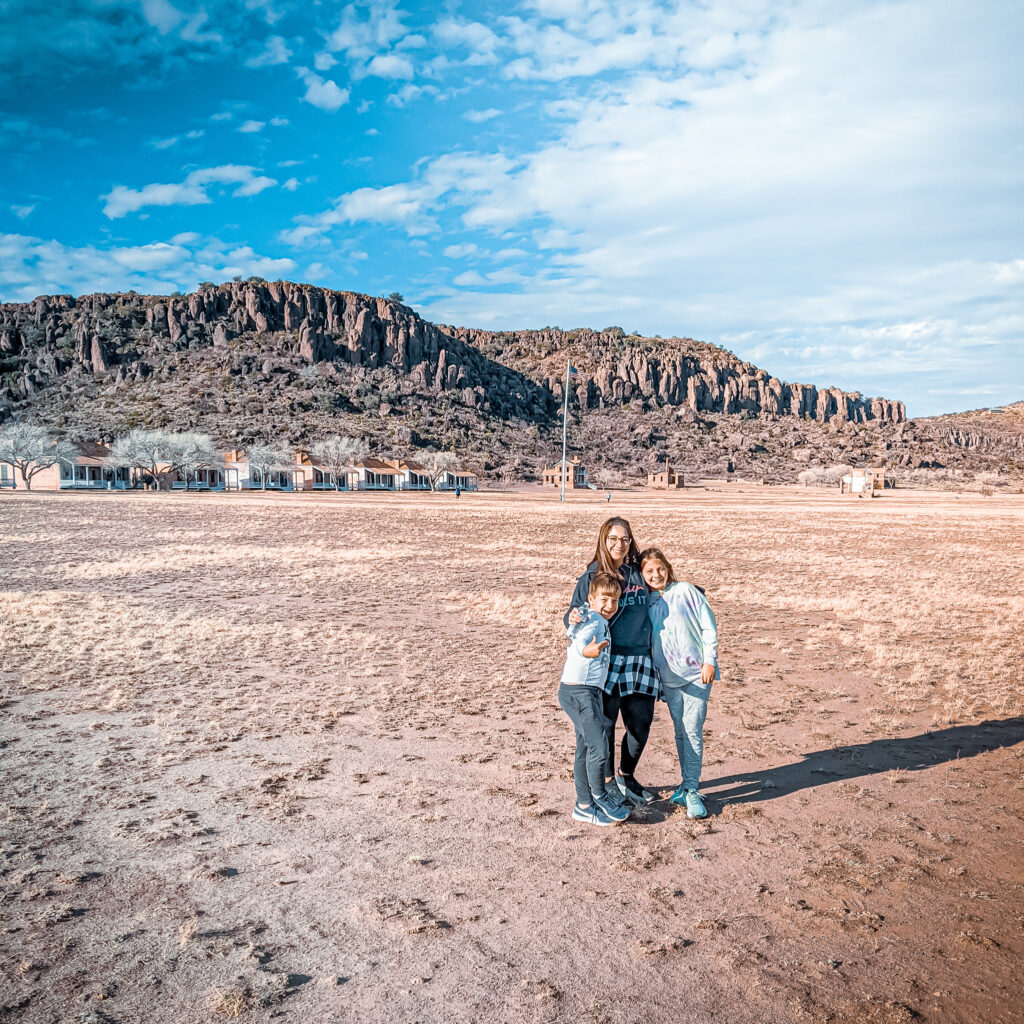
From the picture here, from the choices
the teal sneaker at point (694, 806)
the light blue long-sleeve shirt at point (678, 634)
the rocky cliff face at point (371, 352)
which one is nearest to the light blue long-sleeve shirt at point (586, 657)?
the light blue long-sleeve shirt at point (678, 634)

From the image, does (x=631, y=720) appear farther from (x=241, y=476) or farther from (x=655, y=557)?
(x=241, y=476)

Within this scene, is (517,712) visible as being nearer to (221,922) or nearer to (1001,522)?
(221,922)

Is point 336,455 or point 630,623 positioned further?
point 336,455

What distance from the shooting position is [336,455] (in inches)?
3211

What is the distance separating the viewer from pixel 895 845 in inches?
177

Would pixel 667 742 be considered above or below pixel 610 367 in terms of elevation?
below

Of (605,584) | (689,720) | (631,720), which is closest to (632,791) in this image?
(631,720)

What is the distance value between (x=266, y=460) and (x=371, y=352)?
7238 centimetres

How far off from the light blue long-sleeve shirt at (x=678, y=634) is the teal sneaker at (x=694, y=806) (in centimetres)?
86

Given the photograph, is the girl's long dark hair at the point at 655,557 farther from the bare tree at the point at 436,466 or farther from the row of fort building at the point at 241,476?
the bare tree at the point at 436,466

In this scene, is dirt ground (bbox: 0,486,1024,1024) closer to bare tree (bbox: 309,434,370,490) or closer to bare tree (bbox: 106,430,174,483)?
bare tree (bbox: 106,430,174,483)

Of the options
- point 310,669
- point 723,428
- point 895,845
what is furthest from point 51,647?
point 723,428

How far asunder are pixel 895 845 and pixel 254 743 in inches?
202

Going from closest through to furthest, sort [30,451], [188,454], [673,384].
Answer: [30,451] < [188,454] < [673,384]
